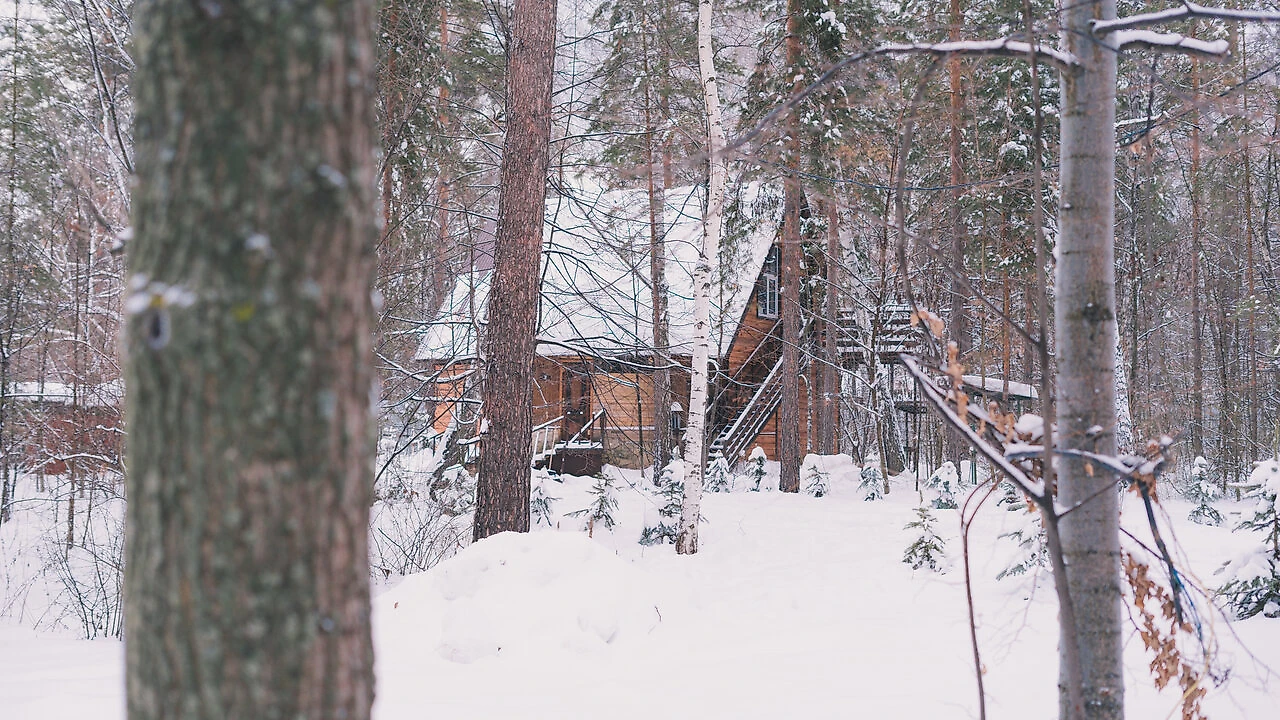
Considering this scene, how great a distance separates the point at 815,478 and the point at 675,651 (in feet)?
30.2

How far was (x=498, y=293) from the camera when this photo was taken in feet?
21.7

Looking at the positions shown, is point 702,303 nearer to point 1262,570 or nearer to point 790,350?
point 1262,570

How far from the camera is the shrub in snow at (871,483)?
13492 millimetres

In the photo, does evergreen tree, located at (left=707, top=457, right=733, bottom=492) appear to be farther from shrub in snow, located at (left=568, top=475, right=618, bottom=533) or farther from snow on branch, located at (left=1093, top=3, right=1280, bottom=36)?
snow on branch, located at (left=1093, top=3, right=1280, bottom=36)

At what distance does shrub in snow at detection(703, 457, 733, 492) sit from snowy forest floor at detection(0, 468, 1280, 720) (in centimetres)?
679

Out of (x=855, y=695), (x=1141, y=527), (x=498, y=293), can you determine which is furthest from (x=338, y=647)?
(x=1141, y=527)

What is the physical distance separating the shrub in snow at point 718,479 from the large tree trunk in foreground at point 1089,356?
39.4 feet

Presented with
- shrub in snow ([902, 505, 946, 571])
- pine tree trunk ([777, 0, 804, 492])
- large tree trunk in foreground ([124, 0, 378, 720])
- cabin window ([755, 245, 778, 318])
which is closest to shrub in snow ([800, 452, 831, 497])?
pine tree trunk ([777, 0, 804, 492])

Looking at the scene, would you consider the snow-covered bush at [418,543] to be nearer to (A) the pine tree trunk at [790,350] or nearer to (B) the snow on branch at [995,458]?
(A) the pine tree trunk at [790,350]

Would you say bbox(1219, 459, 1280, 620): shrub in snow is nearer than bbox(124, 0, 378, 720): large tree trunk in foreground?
No

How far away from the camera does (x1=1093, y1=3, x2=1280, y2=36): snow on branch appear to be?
2.13m

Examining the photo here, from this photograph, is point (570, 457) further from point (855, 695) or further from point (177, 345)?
point (177, 345)

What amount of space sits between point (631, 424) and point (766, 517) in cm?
796

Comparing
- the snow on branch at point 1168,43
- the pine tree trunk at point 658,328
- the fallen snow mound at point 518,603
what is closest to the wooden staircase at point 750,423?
the pine tree trunk at point 658,328
